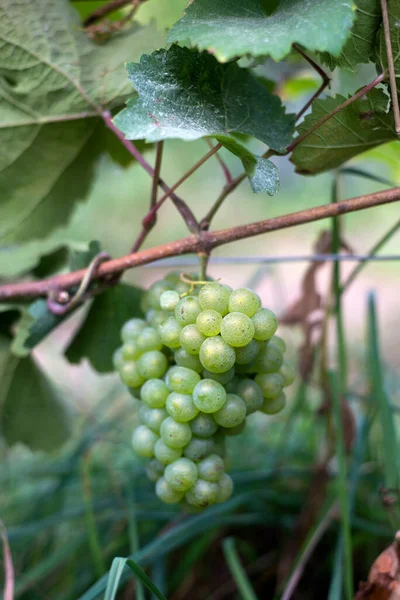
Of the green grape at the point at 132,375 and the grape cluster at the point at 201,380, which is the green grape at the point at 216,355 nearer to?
the grape cluster at the point at 201,380

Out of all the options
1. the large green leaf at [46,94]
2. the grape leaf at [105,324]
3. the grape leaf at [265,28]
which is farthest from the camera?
the grape leaf at [105,324]

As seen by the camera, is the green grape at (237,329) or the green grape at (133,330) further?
the green grape at (133,330)

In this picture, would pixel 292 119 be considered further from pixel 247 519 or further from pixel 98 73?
pixel 247 519

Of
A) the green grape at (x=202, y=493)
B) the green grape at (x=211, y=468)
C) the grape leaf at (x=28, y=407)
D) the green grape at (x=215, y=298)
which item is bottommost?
the grape leaf at (x=28, y=407)

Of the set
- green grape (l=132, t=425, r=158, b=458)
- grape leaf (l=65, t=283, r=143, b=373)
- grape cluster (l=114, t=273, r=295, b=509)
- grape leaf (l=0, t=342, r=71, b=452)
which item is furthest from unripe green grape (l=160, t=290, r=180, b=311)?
grape leaf (l=0, t=342, r=71, b=452)

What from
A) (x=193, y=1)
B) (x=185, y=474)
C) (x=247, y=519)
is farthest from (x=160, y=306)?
(x=247, y=519)

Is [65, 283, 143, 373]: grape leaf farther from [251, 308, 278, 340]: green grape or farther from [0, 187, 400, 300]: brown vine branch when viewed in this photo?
[251, 308, 278, 340]: green grape

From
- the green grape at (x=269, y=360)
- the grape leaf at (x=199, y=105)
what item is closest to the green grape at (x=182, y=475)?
the green grape at (x=269, y=360)
